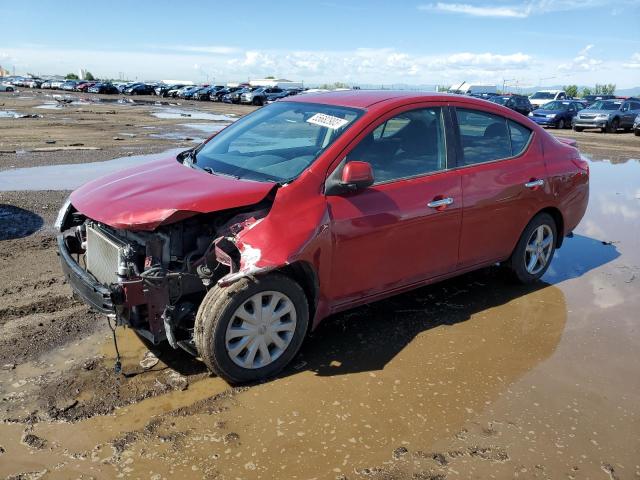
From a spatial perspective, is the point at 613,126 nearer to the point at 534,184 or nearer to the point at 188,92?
the point at 534,184

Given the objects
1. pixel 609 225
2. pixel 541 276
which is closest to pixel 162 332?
pixel 541 276

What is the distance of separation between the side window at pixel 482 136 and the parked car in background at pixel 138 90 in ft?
215

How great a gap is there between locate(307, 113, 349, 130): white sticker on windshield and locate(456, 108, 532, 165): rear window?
1.09 metres

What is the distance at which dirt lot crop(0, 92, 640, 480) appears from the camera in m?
2.89

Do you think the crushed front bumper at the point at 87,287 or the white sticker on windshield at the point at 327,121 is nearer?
the crushed front bumper at the point at 87,287

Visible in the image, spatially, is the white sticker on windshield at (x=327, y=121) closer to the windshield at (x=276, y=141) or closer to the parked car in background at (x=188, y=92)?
the windshield at (x=276, y=141)

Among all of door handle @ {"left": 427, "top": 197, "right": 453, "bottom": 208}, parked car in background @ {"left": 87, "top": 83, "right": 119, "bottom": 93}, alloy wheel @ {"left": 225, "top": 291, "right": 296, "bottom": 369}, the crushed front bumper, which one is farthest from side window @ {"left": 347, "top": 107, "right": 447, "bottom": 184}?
parked car in background @ {"left": 87, "top": 83, "right": 119, "bottom": 93}

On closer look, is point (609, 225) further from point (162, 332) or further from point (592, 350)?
point (162, 332)

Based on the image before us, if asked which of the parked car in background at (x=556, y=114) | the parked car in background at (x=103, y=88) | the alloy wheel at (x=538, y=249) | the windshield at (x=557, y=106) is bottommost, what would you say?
the alloy wheel at (x=538, y=249)

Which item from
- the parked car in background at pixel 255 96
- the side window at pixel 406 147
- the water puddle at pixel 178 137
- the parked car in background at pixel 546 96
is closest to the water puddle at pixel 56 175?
the water puddle at pixel 178 137

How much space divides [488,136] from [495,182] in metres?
0.45

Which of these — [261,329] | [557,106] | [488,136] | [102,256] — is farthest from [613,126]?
[102,256]

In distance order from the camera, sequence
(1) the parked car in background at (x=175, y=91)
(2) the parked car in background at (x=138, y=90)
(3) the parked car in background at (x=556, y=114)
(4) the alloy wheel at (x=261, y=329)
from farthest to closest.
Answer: (2) the parked car in background at (x=138, y=90) → (1) the parked car in background at (x=175, y=91) → (3) the parked car in background at (x=556, y=114) → (4) the alloy wheel at (x=261, y=329)

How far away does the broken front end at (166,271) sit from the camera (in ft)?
10.8
